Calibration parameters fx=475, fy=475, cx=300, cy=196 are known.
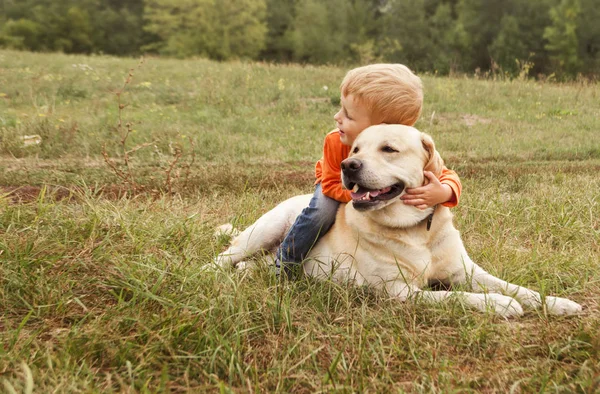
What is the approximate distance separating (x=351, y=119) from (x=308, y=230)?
689 millimetres

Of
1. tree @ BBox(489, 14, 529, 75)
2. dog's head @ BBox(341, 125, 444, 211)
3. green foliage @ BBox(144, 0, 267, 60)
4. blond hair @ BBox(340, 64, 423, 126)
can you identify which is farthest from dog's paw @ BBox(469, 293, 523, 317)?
green foliage @ BBox(144, 0, 267, 60)

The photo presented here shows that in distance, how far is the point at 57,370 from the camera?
1.73 m

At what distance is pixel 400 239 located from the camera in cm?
247

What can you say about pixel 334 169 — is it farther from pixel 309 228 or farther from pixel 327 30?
pixel 327 30

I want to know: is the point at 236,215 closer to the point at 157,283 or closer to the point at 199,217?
the point at 199,217

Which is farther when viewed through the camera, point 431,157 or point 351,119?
point 351,119

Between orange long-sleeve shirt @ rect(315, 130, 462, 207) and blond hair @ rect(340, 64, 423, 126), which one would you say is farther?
orange long-sleeve shirt @ rect(315, 130, 462, 207)

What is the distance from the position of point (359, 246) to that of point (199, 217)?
1.41m

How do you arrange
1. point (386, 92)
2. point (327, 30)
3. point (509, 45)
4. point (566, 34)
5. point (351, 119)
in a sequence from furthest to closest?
1. point (327, 30)
2. point (509, 45)
3. point (566, 34)
4. point (351, 119)
5. point (386, 92)

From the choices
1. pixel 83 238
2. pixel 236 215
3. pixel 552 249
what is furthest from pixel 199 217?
pixel 552 249

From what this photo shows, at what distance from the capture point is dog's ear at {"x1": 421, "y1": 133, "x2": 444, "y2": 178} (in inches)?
95.6

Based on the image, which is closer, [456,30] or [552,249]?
[552,249]

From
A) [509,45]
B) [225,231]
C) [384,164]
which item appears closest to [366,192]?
[384,164]

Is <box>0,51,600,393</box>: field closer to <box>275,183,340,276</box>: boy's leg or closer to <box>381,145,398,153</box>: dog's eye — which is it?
<box>275,183,340,276</box>: boy's leg
